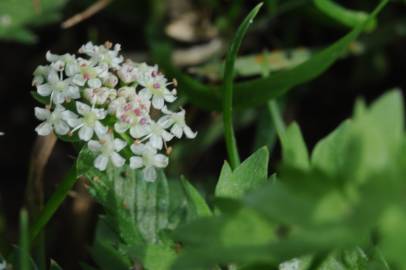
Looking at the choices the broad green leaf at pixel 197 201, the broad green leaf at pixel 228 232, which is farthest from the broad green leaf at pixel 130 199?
the broad green leaf at pixel 228 232

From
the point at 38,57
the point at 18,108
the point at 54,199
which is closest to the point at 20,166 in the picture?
the point at 18,108

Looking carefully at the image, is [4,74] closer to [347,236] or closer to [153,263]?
[153,263]

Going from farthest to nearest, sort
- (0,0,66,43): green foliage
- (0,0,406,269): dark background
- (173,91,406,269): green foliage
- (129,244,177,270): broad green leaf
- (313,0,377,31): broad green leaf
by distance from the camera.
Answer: (0,0,406,269): dark background, (0,0,66,43): green foliage, (313,0,377,31): broad green leaf, (129,244,177,270): broad green leaf, (173,91,406,269): green foliage

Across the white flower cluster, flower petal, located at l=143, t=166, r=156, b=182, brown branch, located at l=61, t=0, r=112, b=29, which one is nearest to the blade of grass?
the white flower cluster

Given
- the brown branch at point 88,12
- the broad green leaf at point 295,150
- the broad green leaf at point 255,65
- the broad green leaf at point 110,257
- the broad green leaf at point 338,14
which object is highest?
the brown branch at point 88,12

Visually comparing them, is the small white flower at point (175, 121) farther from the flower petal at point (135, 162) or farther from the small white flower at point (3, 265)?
the small white flower at point (3, 265)

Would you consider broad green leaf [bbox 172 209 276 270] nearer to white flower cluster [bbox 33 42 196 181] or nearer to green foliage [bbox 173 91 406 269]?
green foliage [bbox 173 91 406 269]
